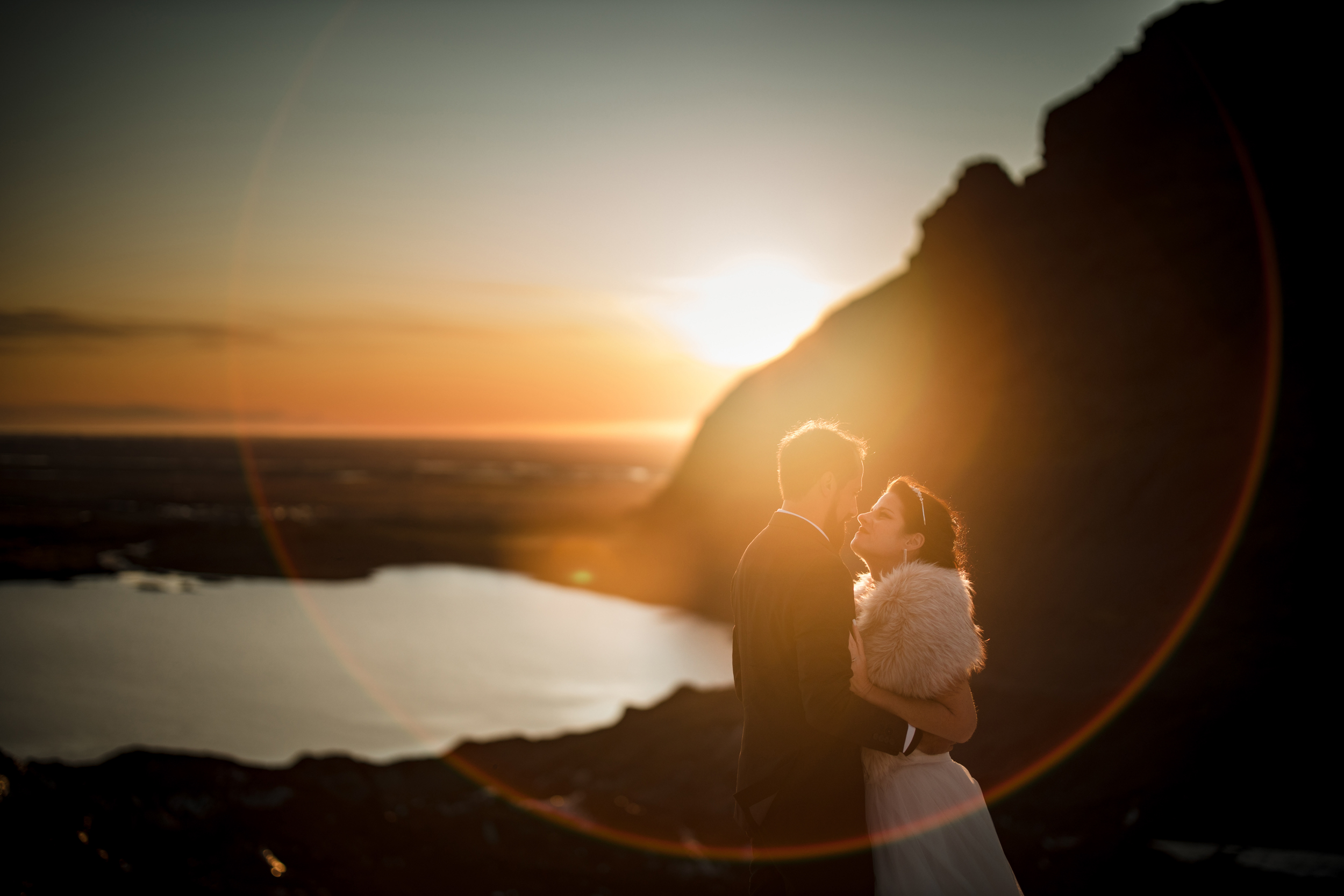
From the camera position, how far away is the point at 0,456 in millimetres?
160500

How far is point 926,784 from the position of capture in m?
3.07

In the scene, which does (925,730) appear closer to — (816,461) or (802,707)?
(802,707)

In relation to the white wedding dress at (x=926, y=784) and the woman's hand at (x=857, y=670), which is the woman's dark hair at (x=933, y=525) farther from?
the woman's hand at (x=857, y=670)

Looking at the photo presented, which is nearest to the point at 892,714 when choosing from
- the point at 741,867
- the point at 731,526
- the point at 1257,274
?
the point at 741,867

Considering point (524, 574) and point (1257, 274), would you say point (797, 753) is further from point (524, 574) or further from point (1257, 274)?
point (524, 574)

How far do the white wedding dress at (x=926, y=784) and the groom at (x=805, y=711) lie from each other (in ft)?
0.43

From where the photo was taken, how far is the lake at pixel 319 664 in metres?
18.4

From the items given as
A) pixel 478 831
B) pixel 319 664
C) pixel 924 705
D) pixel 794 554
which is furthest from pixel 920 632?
pixel 319 664

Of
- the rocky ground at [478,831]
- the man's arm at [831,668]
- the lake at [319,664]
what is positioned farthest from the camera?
the lake at [319,664]

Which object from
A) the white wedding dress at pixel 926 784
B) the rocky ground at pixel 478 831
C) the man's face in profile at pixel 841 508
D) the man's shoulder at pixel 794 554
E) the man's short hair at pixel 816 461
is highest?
the man's short hair at pixel 816 461

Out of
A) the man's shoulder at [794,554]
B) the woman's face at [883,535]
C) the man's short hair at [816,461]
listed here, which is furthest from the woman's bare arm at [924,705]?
the man's short hair at [816,461]

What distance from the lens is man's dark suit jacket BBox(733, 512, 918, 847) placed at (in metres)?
2.74

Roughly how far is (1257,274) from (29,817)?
23.8 metres

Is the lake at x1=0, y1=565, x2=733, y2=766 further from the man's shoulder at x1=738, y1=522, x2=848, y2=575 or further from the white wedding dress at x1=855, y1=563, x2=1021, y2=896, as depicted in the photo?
the man's shoulder at x1=738, y1=522, x2=848, y2=575
